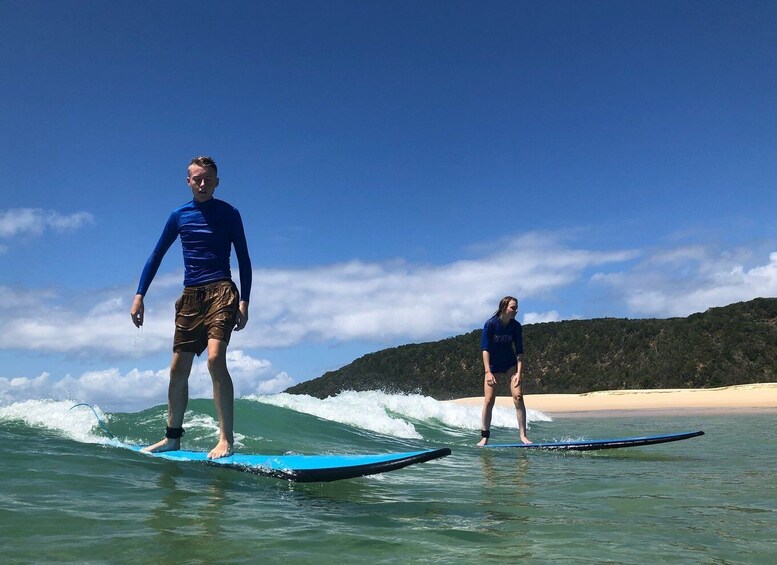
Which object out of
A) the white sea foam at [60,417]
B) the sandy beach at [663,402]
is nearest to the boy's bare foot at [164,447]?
the white sea foam at [60,417]

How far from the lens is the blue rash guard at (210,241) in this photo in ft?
17.4

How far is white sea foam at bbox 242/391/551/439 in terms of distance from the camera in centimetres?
1283

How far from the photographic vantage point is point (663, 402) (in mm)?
27062

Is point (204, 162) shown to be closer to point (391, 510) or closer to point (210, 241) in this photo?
point (210, 241)

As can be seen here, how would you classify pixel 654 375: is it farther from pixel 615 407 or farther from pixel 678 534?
pixel 678 534

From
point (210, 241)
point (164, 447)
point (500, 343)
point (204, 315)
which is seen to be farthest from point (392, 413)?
point (210, 241)

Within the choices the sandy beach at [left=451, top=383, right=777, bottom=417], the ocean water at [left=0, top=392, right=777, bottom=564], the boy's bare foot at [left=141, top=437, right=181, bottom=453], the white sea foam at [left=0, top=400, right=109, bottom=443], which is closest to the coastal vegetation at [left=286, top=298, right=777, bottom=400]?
the sandy beach at [left=451, top=383, right=777, bottom=417]

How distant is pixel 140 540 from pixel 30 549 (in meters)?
0.48

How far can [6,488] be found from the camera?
13.5 ft

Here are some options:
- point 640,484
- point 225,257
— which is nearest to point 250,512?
point 225,257

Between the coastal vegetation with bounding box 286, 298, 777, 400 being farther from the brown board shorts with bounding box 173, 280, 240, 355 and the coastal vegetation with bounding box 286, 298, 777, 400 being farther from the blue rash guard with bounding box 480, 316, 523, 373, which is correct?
the brown board shorts with bounding box 173, 280, 240, 355

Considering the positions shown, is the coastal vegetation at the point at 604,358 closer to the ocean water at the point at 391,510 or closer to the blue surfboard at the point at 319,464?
the ocean water at the point at 391,510

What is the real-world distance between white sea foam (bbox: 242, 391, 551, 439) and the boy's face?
7.75 m

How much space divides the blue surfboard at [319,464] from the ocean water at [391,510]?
110mm
